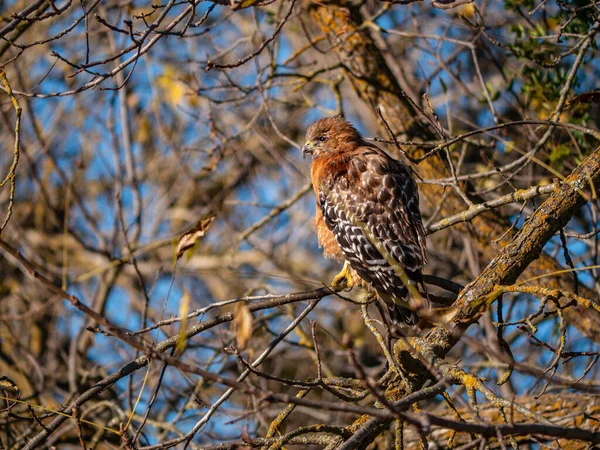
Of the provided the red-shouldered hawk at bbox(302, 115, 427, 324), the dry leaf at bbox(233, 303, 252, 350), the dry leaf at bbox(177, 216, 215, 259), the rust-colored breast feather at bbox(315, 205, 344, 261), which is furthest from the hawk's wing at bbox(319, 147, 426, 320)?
the dry leaf at bbox(233, 303, 252, 350)

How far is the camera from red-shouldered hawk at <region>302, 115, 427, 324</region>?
4578 mm

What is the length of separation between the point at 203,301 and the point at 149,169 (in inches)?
78.3

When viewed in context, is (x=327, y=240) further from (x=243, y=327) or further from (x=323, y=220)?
(x=243, y=327)

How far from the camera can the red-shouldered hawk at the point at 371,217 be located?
4578mm

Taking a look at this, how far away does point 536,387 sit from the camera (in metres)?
5.30

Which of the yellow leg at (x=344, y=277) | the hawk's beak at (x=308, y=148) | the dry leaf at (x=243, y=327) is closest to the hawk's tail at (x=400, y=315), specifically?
the yellow leg at (x=344, y=277)

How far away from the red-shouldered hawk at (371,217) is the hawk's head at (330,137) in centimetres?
2

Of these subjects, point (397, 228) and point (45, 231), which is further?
point (45, 231)

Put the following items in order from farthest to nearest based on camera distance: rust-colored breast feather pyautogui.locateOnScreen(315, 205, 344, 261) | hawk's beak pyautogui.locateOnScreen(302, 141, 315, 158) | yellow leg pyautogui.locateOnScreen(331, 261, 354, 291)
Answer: hawk's beak pyautogui.locateOnScreen(302, 141, 315, 158) → rust-colored breast feather pyautogui.locateOnScreen(315, 205, 344, 261) → yellow leg pyautogui.locateOnScreen(331, 261, 354, 291)

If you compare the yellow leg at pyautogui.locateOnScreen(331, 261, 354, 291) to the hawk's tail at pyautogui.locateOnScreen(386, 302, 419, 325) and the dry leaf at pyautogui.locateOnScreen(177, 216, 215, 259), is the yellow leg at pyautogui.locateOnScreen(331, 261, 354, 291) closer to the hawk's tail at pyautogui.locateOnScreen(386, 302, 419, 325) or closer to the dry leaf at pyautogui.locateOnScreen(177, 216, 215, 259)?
the hawk's tail at pyautogui.locateOnScreen(386, 302, 419, 325)

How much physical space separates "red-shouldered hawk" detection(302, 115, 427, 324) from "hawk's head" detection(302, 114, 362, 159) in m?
0.02

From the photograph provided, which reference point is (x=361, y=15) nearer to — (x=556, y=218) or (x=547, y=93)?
(x=547, y=93)

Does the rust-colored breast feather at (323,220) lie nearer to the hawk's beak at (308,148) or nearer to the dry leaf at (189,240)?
the hawk's beak at (308,148)

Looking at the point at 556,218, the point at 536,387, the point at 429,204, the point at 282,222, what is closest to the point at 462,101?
the point at 282,222
